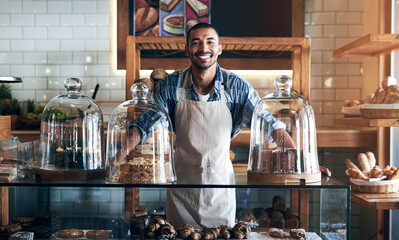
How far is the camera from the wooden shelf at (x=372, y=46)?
310 centimetres

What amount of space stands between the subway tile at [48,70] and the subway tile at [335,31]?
8.30ft

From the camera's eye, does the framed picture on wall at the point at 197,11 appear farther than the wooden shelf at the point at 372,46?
Yes

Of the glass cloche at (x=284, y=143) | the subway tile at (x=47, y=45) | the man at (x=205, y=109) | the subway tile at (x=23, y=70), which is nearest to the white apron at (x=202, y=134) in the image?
the man at (x=205, y=109)

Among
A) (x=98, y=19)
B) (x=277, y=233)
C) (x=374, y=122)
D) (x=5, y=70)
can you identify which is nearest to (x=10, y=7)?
(x=5, y=70)

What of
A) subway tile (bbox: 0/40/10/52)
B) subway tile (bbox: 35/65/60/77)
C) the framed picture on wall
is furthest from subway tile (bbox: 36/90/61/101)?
the framed picture on wall

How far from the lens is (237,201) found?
1429 mm

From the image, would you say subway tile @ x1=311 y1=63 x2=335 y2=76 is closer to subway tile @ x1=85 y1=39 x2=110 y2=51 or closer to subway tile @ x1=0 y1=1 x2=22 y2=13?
subway tile @ x1=85 y1=39 x2=110 y2=51

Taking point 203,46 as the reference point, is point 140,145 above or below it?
below

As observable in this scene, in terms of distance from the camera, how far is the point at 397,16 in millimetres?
3484

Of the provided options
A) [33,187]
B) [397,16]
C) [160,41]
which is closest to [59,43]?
[160,41]

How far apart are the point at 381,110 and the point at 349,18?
1799mm

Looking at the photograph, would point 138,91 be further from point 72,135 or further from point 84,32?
point 84,32

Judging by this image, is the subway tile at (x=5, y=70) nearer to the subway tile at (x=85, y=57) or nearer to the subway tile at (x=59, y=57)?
the subway tile at (x=59, y=57)

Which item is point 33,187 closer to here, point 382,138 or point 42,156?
point 42,156
